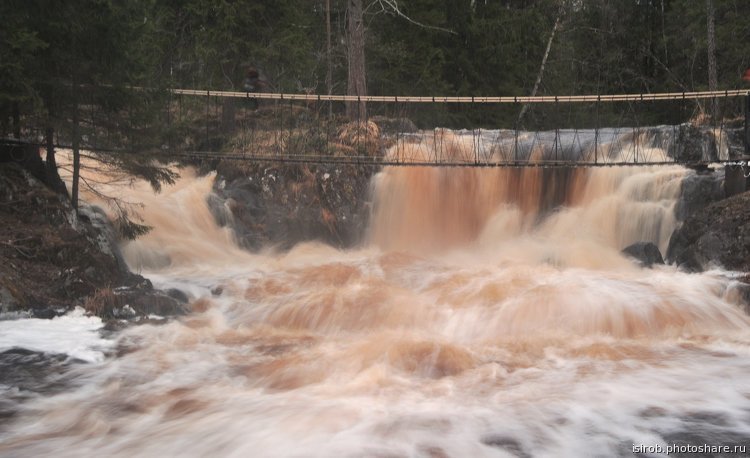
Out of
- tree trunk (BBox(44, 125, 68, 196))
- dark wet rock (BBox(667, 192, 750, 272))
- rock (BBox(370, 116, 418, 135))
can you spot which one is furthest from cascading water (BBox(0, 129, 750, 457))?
rock (BBox(370, 116, 418, 135))

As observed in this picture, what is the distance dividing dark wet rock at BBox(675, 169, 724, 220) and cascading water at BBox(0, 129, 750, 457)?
189mm

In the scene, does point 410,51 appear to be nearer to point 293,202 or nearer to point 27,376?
point 293,202

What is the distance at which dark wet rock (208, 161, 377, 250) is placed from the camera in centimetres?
1586

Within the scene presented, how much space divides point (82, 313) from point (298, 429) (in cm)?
457

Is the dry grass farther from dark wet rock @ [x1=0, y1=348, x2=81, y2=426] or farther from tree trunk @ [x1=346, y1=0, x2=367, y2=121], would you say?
dark wet rock @ [x1=0, y1=348, x2=81, y2=426]

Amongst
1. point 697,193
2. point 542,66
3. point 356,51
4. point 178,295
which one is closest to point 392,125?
point 356,51

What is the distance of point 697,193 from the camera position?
14.0 meters

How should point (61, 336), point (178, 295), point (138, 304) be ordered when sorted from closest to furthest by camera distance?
point (61, 336)
point (138, 304)
point (178, 295)

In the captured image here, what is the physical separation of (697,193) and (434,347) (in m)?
8.06

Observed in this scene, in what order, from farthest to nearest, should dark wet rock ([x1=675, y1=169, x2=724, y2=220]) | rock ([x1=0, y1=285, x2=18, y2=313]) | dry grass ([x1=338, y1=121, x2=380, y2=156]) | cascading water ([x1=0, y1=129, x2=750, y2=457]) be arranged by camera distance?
dry grass ([x1=338, y1=121, x2=380, y2=156]), dark wet rock ([x1=675, y1=169, x2=724, y2=220]), rock ([x1=0, y1=285, x2=18, y2=313]), cascading water ([x1=0, y1=129, x2=750, y2=457])

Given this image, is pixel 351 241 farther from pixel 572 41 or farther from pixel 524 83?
pixel 572 41

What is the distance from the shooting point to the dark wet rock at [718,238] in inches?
447

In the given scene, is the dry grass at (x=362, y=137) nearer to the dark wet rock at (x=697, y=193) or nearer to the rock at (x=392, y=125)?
the rock at (x=392, y=125)

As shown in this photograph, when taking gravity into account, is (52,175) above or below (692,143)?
below
